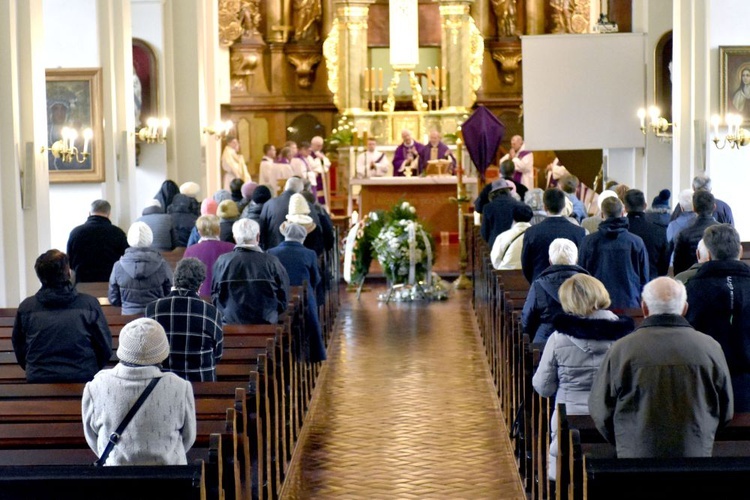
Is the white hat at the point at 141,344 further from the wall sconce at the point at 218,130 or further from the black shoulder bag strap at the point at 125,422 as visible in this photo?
the wall sconce at the point at 218,130

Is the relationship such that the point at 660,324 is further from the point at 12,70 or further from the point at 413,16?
the point at 413,16

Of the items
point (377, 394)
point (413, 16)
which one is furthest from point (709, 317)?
point (413, 16)

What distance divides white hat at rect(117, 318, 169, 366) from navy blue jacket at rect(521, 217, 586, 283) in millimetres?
5007

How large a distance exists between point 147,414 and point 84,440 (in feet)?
1.95

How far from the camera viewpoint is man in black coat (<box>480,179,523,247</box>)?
13.4 metres

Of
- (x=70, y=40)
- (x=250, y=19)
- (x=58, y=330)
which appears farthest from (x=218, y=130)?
(x=58, y=330)

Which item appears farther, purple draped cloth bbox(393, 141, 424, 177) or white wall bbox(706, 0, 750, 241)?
purple draped cloth bbox(393, 141, 424, 177)

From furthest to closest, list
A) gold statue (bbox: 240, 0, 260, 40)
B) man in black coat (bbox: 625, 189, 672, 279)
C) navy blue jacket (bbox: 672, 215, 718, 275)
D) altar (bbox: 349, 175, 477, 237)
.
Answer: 1. gold statue (bbox: 240, 0, 260, 40)
2. altar (bbox: 349, 175, 477, 237)
3. man in black coat (bbox: 625, 189, 672, 279)
4. navy blue jacket (bbox: 672, 215, 718, 275)

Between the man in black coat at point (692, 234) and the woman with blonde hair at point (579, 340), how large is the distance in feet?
12.7

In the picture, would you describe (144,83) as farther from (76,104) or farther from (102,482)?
(102,482)

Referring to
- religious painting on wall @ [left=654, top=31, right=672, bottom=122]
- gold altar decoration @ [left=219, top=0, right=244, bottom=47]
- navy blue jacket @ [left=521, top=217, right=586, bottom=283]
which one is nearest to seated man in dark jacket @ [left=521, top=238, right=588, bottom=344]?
navy blue jacket @ [left=521, top=217, right=586, bottom=283]

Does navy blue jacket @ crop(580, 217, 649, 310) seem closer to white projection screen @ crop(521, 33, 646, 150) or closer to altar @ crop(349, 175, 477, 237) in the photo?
white projection screen @ crop(521, 33, 646, 150)

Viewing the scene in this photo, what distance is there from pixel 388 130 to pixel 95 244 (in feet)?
47.6

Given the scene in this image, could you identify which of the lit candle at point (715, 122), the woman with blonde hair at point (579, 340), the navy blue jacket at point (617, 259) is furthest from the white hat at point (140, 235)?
the lit candle at point (715, 122)
